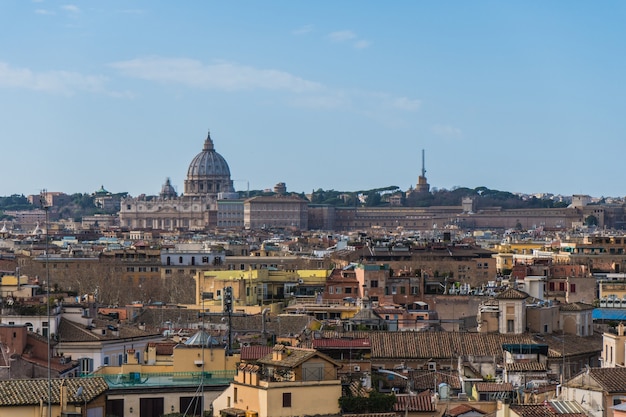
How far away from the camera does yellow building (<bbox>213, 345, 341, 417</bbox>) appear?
15219 mm

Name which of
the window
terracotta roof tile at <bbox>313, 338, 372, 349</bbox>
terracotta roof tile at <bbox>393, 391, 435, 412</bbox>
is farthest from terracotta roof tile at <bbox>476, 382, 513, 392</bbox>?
the window

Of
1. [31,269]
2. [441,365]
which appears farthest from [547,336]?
[31,269]

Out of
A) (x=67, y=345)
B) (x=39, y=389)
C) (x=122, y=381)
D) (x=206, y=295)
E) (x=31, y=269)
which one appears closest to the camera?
(x=39, y=389)

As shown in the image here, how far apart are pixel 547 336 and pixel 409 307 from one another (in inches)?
412

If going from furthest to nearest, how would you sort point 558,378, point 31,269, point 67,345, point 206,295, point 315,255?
point 315,255 → point 31,269 → point 206,295 → point 67,345 → point 558,378

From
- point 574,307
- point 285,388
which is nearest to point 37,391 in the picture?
point 285,388

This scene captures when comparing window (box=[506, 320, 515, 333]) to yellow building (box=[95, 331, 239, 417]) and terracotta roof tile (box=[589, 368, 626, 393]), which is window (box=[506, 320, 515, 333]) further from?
terracotta roof tile (box=[589, 368, 626, 393])

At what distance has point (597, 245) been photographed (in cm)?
6525

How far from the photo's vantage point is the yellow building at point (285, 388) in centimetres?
1522

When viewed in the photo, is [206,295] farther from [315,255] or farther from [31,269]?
[315,255]

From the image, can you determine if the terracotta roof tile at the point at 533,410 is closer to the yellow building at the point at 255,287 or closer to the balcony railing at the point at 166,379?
the balcony railing at the point at 166,379

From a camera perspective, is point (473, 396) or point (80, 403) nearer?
point (80, 403)

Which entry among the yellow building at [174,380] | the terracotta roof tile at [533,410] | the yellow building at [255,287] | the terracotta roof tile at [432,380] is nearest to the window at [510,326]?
the terracotta roof tile at [432,380]

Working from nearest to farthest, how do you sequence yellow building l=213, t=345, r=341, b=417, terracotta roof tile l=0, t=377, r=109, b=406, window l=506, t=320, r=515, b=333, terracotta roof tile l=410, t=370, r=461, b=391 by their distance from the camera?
1. yellow building l=213, t=345, r=341, b=417
2. terracotta roof tile l=0, t=377, r=109, b=406
3. terracotta roof tile l=410, t=370, r=461, b=391
4. window l=506, t=320, r=515, b=333
